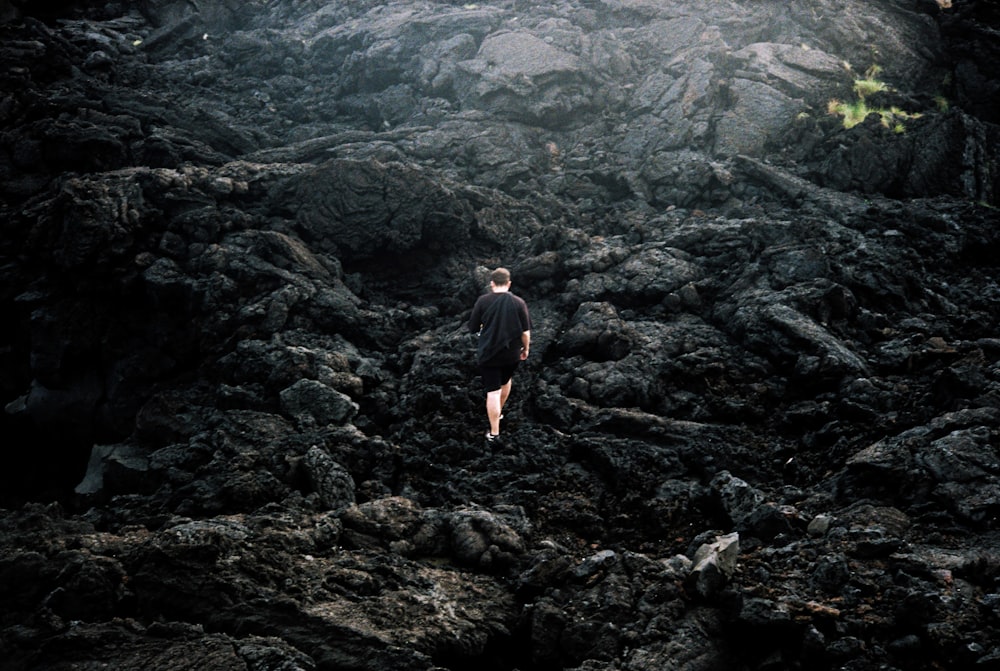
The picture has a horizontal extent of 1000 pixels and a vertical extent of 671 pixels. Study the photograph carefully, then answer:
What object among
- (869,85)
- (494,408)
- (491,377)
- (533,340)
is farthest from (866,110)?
(494,408)

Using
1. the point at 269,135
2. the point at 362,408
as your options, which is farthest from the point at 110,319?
the point at 269,135

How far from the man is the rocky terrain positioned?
457 millimetres

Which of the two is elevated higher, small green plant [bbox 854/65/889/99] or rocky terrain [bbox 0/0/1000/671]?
small green plant [bbox 854/65/889/99]

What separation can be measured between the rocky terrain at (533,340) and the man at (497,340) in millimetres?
457

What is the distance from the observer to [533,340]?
33.7 ft

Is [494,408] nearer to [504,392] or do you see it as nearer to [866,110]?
[504,392]

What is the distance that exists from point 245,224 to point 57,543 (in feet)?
25.0

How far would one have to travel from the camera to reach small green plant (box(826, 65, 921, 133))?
13.8m

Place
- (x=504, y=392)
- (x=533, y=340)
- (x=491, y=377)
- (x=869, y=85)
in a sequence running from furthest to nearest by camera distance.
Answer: (x=869, y=85) < (x=533, y=340) < (x=504, y=392) < (x=491, y=377)

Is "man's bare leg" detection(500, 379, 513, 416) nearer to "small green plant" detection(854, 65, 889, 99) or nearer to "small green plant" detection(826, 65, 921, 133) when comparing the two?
"small green plant" detection(826, 65, 921, 133)

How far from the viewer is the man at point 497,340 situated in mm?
8547

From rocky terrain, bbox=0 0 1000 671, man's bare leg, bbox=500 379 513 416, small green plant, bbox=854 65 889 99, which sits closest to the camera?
rocky terrain, bbox=0 0 1000 671

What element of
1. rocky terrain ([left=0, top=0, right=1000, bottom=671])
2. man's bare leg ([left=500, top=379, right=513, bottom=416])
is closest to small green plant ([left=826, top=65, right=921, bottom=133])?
rocky terrain ([left=0, top=0, right=1000, bottom=671])

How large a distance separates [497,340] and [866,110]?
1125 centimetres
